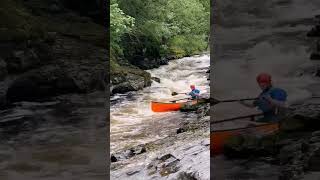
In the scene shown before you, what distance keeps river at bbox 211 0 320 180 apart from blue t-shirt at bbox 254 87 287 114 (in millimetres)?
56

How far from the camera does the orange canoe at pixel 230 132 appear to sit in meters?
4.77

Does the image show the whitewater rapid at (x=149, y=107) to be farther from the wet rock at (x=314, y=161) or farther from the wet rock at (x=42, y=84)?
the wet rock at (x=314, y=161)

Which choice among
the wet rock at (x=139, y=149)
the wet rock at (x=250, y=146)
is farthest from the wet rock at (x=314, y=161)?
the wet rock at (x=139, y=149)

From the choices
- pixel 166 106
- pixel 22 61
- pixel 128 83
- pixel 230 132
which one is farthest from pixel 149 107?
pixel 22 61

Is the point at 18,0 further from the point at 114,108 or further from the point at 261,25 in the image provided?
the point at 114,108

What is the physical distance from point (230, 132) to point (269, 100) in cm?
47

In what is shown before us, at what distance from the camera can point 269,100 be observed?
15.6ft

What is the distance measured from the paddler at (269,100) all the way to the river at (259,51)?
5 centimetres

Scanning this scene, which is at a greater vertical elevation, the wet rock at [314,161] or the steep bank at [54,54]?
the steep bank at [54,54]

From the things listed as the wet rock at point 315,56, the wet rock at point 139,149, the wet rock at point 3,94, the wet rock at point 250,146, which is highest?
the wet rock at point 315,56

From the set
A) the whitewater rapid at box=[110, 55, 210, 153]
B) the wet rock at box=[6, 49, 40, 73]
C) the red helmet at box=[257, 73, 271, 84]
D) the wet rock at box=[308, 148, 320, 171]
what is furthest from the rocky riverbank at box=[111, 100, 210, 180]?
the wet rock at box=[6, 49, 40, 73]

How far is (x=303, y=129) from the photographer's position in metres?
4.83

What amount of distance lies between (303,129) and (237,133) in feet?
2.06

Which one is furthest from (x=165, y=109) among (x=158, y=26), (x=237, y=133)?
(x=237, y=133)
